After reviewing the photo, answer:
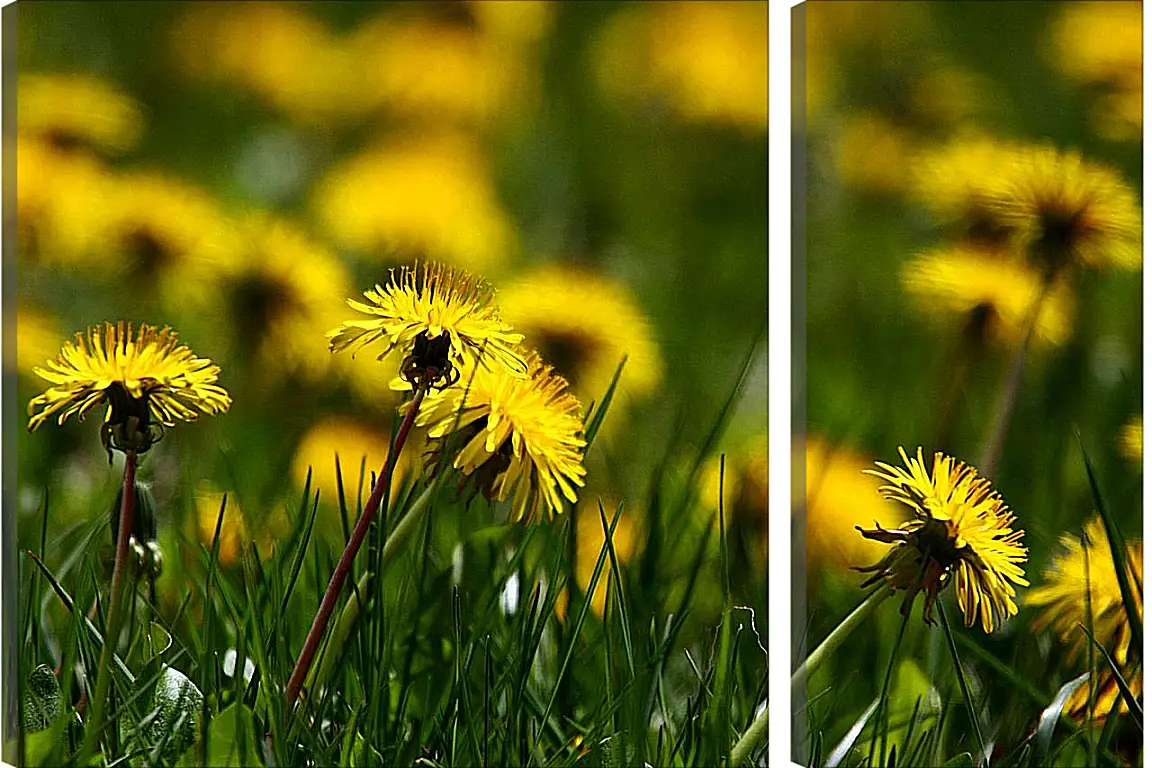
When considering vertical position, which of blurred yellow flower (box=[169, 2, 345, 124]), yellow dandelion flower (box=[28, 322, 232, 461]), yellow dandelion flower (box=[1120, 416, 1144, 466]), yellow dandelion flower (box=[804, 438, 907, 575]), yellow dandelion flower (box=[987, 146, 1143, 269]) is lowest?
yellow dandelion flower (box=[804, 438, 907, 575])

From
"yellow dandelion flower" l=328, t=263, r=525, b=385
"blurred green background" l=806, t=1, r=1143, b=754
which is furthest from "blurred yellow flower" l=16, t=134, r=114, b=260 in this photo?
"blurred green background" l=806, t=1, r=1143, b=754

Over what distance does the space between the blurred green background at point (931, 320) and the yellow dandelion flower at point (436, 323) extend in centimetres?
30

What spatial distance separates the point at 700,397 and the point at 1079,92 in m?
0.42

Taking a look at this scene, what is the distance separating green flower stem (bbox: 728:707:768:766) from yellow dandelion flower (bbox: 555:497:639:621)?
0.18 m

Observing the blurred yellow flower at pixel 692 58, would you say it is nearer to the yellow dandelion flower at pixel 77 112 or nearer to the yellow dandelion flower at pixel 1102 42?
the yellow dandelion flower at pixel 1102 42

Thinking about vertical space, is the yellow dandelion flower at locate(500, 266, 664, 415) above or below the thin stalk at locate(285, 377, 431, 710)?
above

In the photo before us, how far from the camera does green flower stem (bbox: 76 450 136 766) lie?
112 centimetres

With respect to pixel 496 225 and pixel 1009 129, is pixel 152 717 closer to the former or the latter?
pixel 496 225

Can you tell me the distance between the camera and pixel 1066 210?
1002 mm

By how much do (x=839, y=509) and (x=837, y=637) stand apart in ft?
0.39

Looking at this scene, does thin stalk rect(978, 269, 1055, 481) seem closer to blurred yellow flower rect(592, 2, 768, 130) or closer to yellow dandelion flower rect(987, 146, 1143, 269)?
yellow dandelion flower rect(987, 146, 1143, 269)

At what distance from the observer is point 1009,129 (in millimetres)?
1033

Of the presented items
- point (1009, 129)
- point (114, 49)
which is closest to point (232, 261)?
point (114, 49)

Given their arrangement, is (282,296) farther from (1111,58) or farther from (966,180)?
(1111,58)
